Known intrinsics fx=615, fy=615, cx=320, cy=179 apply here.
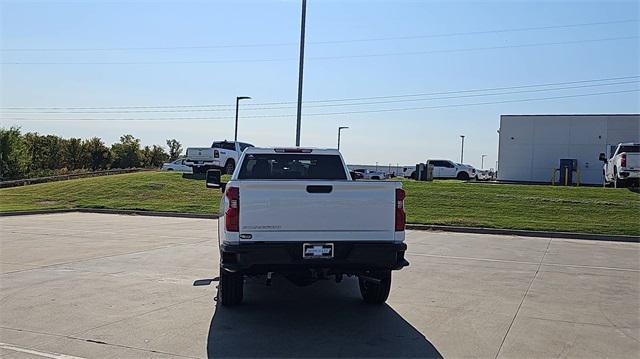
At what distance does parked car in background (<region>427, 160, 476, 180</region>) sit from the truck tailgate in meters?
33.3

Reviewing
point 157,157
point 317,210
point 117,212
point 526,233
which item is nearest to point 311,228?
point 317,210

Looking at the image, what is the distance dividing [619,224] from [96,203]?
1989cm

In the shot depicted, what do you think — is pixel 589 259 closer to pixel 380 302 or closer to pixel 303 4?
pixel 380 302

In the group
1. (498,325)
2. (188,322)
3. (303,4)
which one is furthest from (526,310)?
(303,4)

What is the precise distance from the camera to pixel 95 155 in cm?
6662

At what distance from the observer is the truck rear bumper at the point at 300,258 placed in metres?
6.34

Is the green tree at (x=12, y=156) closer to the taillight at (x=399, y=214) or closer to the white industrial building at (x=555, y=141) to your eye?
the white industrial building at (x=555, y=141)

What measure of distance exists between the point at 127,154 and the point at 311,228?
217ft

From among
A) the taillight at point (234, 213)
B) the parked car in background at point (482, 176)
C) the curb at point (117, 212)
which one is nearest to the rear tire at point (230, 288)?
the taillight at point (234, 213)

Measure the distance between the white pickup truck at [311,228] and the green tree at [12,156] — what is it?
51.0m

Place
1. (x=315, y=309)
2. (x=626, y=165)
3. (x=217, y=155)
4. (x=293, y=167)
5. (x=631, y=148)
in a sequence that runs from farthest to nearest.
→ 1. (x=217, y=155)
2. (x=631, y=148)
3. (x=626, y=165)
4. (x=293, y=167)
5. (x=315, y=309)

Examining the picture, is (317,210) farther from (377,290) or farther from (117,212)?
(117,212)

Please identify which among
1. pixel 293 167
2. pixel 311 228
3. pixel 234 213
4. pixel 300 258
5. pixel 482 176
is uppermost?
pixel 482 176

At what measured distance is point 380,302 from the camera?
25.6 ft
